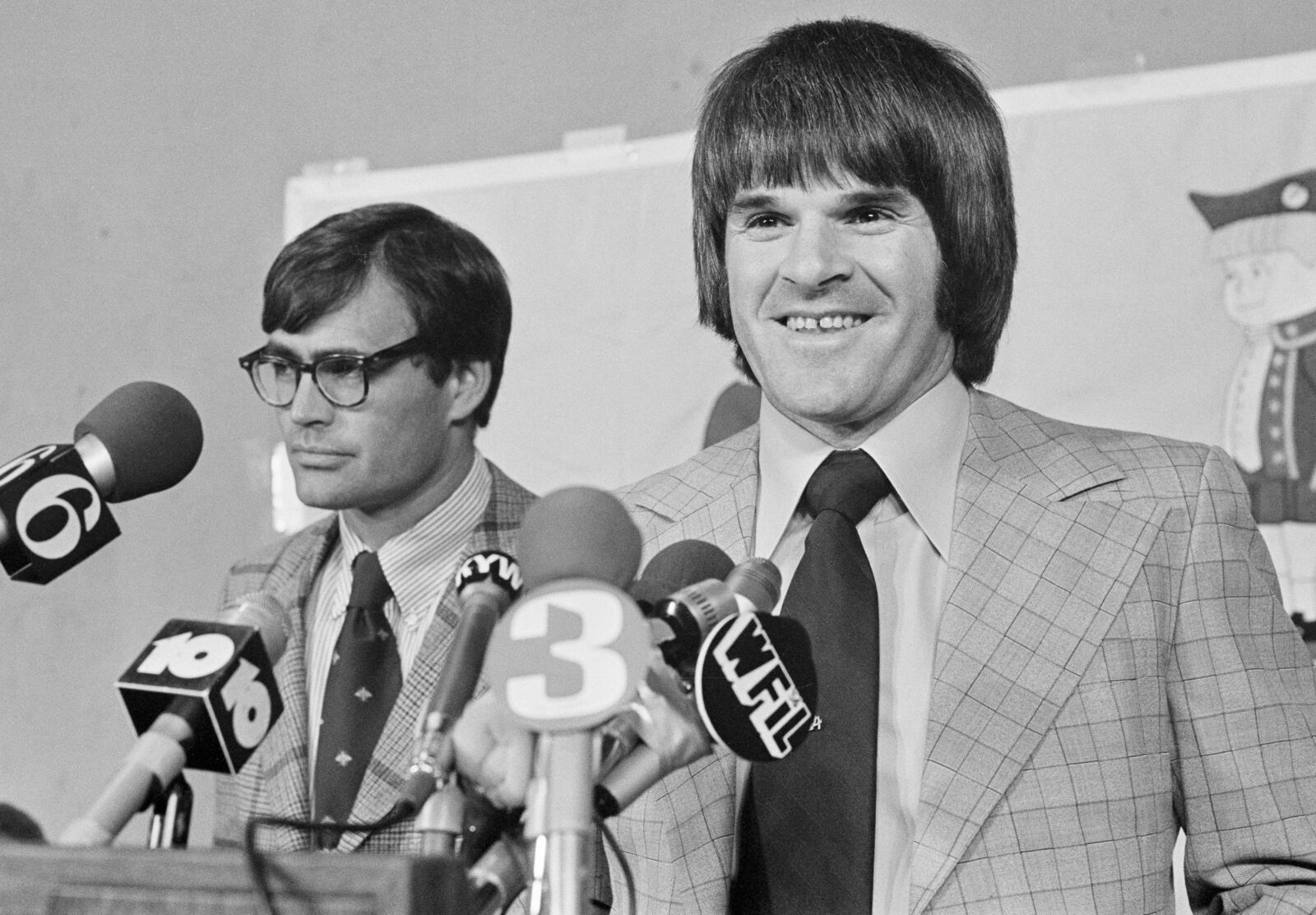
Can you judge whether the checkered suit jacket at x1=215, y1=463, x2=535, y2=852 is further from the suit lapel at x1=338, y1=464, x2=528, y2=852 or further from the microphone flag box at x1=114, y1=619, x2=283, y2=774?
the microphone flag box at x1=114, y1=619, x2=283, y2=774

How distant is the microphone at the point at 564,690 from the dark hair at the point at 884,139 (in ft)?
2.64

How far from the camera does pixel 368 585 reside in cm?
229

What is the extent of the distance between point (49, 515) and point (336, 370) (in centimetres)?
118

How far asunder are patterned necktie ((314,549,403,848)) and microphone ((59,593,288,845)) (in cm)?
99

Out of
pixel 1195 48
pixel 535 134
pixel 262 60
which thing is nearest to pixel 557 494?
pixel 1195 48

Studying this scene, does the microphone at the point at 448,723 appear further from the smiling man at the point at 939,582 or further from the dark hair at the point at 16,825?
the smiling man at the point at 939,582

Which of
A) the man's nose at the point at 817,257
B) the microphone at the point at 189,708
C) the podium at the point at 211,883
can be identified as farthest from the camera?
the man's nose at the point at 817,257

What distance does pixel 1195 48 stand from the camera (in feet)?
8.25

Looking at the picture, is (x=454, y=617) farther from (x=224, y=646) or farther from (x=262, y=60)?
(x=262, y=60)

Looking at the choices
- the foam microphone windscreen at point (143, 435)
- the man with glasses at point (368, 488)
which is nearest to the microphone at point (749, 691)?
the foam microphone windscreen at point (143, 435)

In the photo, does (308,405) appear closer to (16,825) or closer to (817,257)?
(817,257)

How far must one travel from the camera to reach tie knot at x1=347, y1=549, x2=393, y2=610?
2.27 meters

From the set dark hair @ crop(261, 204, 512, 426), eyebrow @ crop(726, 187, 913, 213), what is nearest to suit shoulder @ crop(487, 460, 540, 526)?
dark hair @ crop(261, 204, 512, 426)

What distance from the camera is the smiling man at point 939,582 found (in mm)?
1432
